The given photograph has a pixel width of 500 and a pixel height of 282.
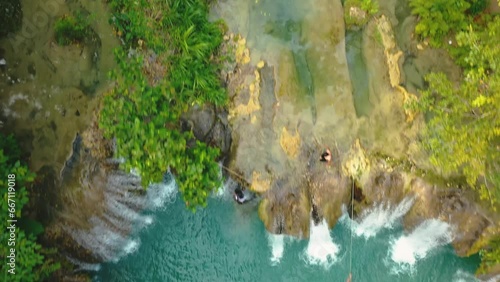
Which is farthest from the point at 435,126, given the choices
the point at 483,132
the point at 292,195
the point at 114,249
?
the point at 114,249

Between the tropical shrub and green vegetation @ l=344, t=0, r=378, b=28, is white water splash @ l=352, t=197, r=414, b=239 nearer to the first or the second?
the tropical shrub

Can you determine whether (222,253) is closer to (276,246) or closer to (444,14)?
(276,246)

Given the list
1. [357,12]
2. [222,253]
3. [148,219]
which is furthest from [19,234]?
[357,12]

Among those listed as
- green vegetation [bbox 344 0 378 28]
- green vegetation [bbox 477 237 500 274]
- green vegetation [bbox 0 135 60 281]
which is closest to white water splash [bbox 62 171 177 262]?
green vegetation [bbox 0 135 60 281]

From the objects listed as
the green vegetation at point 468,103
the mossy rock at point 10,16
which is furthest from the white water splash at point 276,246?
the mossy rock at point 10,16

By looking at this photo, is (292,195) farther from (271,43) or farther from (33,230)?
(33,230)
